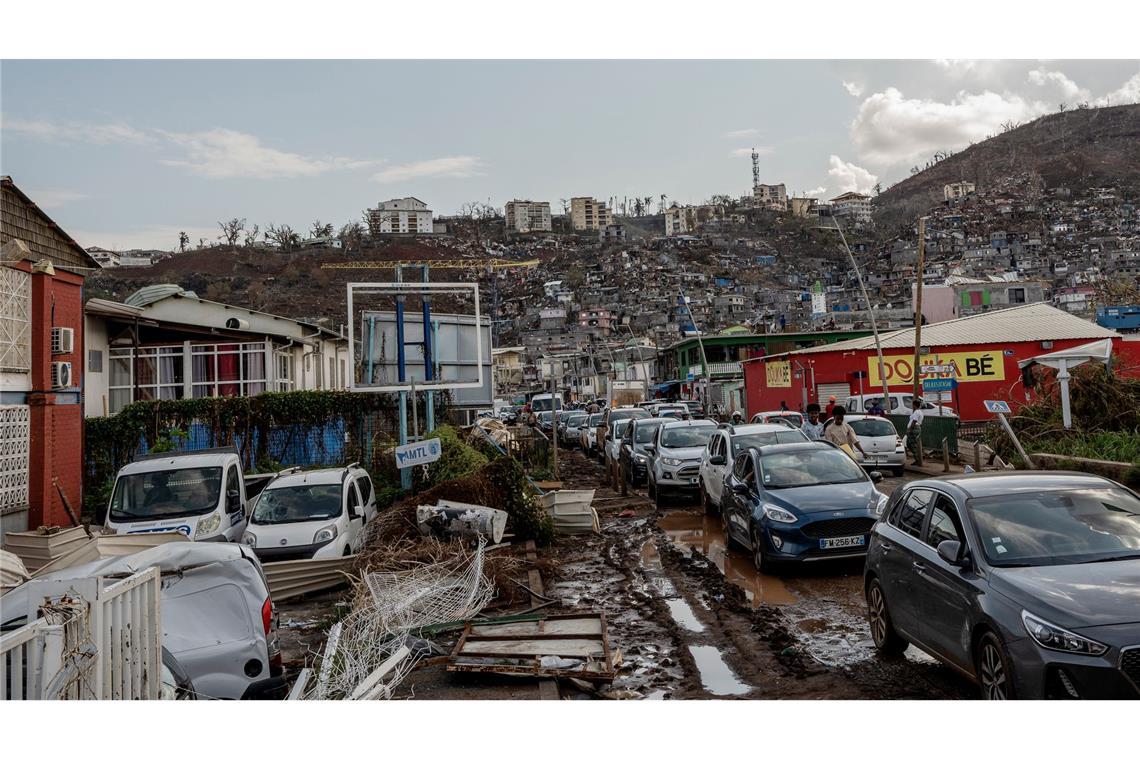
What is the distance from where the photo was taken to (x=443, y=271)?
132750 mm

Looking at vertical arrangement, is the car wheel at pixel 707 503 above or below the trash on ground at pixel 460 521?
below

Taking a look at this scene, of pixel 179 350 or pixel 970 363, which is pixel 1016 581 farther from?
pixel 970 363

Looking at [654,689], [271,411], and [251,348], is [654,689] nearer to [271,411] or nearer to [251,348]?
[271,411]

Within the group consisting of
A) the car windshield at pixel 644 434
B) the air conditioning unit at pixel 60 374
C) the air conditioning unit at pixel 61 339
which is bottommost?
the car windshield at pixel 644 434

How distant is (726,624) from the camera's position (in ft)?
29.2

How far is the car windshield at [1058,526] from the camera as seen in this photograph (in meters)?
5.89

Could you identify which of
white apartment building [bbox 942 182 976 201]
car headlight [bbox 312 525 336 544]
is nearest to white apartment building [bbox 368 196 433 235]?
white apartment building [bbox 942 182 976 201]

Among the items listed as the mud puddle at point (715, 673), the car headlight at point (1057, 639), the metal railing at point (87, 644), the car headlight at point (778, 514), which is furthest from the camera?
the car headlight at point (778, 514)

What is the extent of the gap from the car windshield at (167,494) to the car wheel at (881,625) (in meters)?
10.5

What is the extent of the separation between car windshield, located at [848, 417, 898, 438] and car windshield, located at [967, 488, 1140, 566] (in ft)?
51.9

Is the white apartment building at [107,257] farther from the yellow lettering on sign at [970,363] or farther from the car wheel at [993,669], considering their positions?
the car wheel at [993,669]

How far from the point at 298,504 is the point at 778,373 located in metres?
39.1

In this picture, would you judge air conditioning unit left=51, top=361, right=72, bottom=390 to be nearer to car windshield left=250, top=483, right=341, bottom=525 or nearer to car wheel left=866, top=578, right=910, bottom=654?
car windshield left=250, top=483, right=341, bottom=525

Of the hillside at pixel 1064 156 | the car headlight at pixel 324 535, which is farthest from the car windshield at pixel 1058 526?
the hillside at pixel 1064 156
